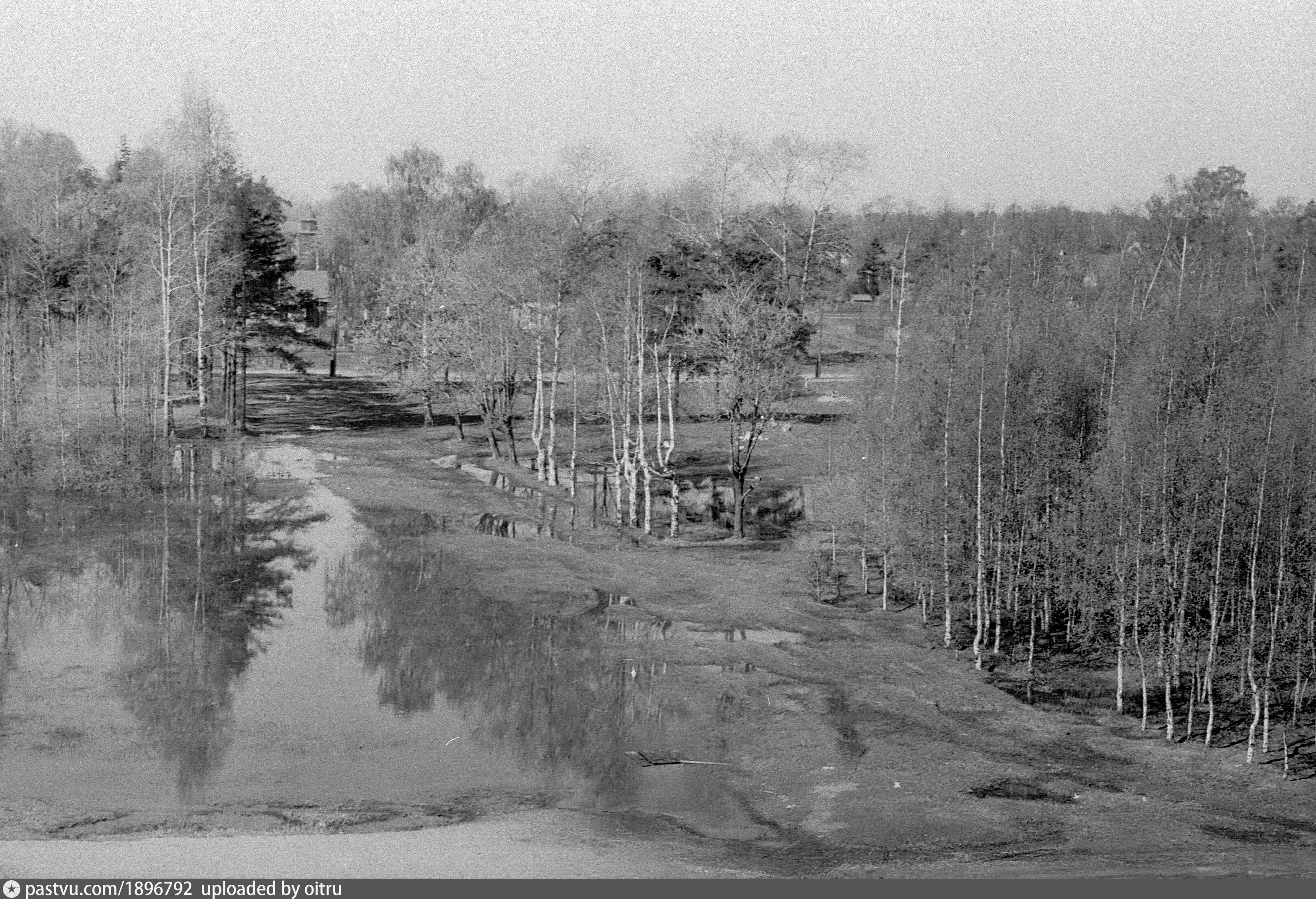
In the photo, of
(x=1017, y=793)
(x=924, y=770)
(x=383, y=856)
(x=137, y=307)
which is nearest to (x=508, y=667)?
(x=924, y=770)

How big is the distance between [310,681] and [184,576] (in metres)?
11.0

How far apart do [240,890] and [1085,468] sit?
2241 cm

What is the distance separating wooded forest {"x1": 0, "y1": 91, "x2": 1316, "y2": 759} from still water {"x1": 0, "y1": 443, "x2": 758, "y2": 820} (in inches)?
303

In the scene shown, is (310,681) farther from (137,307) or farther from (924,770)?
(137,307)

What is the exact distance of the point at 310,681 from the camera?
28.8m

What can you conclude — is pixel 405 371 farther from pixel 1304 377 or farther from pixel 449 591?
pixel 1304 377

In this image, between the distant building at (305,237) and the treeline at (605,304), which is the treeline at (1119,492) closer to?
the treeline at (605,304)

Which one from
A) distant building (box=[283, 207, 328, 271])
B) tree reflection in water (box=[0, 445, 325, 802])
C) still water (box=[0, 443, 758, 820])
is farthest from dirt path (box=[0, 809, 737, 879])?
distant building (box=[283, 207, 328, 271])

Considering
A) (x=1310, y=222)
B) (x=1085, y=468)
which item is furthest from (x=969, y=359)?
(x=1310, y=222)

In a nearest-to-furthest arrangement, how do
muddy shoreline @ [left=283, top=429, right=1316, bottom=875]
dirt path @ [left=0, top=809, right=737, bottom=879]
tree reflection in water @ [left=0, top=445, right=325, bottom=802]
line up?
dirt path @ [left=0, top=809, right=737, bottom=879]
muddy shoreline @ [left=283, top=429, right=1316, bottom=875]
tree reflection in water @ [left=0, top=445, right=325, bottom=802]

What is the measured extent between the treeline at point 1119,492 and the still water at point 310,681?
21.6ft

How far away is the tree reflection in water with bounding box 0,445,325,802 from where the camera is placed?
86.4ft

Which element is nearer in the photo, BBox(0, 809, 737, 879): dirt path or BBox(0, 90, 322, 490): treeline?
BBox(0, 809, 737, 879): dirt path

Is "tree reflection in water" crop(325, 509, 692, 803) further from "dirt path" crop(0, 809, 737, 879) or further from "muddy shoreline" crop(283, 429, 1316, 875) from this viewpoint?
"dirt path" crop(0, 809, 737, 879)
